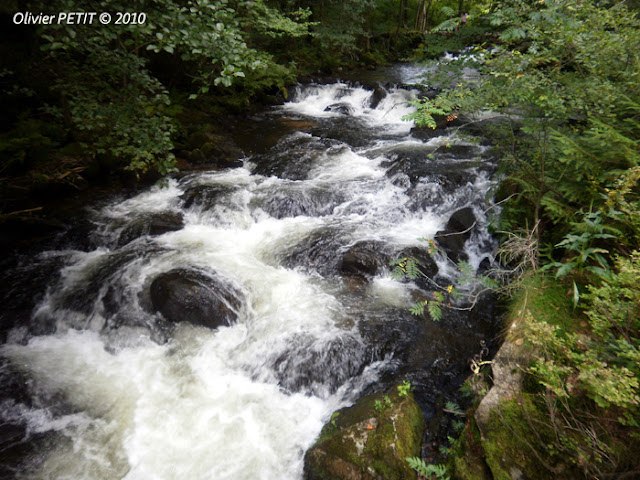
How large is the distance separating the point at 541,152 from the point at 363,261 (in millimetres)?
3193

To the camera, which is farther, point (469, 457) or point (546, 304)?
point (546, 304)

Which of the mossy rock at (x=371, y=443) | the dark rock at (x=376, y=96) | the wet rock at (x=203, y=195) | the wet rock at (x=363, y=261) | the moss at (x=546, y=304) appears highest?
the dark rock at (x=376, y=96)

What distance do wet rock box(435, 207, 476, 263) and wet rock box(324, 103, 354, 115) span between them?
932 centimetres

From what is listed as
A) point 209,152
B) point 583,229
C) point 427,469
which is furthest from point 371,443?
point 209,152

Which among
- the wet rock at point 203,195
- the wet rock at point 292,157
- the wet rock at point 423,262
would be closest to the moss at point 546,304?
the wet rock at point 423,262

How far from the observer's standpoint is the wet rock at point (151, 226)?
6.55 metres

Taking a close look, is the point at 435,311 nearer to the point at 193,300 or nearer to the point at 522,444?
the point at 522,444

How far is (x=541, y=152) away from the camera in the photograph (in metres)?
4.09

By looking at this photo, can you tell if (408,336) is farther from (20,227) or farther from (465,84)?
(20,227)

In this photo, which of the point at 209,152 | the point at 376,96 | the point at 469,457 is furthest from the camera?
the point at 376,96

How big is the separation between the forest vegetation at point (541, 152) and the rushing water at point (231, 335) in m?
1.25

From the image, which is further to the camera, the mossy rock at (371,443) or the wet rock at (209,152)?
the wet rock at (209,152)

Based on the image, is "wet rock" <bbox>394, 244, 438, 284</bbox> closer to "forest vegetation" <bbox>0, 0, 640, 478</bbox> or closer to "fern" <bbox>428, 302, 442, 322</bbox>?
"fern" <bbox>428, 302, 442, 322</bbox>

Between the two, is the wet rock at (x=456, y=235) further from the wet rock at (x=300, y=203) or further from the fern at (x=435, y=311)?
the wet rock at (x=300, y=203)
